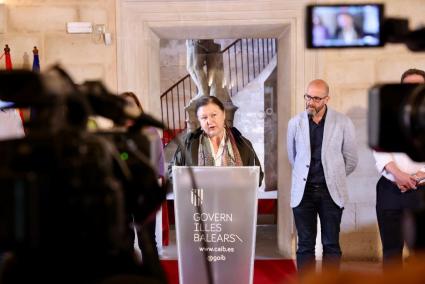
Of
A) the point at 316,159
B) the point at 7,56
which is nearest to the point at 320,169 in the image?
the point at 316,159

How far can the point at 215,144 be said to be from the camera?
3.92 meters

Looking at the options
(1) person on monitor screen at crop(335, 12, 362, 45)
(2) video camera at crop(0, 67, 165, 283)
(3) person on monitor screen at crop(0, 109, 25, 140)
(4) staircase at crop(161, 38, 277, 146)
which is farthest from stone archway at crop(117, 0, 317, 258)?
(2) video camera at crop(0, 67, 165, 283)

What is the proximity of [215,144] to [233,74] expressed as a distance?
4438 millimetres

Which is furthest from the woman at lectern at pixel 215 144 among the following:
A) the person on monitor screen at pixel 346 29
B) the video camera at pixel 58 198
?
the video camera at pixel 58 198

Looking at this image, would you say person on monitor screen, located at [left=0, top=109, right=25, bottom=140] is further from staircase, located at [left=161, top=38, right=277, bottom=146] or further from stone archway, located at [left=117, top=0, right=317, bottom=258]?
staircase, located at [left=161, top=38, right=277, bottom=146]

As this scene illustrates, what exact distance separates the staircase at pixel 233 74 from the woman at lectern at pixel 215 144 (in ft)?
13.8

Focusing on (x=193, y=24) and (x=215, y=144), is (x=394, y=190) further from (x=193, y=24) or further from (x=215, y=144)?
(x=193, y=24)

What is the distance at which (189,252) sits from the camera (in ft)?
11.7

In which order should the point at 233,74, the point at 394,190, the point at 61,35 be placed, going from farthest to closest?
the point at 233,74 → the point at 61,35 → the point at 394,190

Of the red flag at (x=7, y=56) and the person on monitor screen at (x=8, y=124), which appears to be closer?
the person on monitor screen at (x=8, y=124)

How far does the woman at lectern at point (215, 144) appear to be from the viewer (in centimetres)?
389

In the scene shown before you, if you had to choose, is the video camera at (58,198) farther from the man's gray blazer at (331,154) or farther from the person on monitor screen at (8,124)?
the man's gray blazer at (331,154)

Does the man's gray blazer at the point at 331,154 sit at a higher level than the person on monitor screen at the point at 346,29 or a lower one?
lower

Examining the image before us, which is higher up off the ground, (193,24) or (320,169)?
(193,24)
